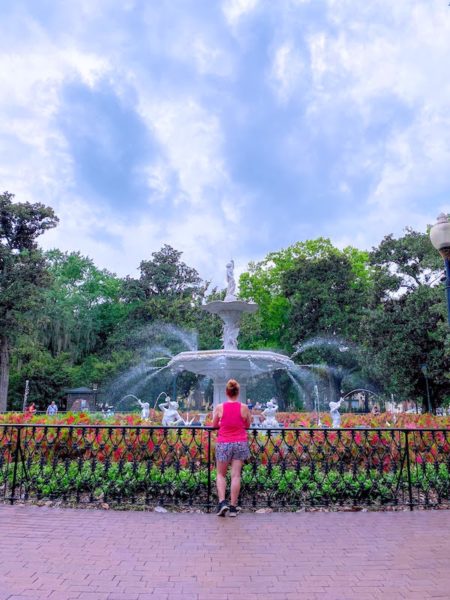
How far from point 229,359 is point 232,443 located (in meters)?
6.31

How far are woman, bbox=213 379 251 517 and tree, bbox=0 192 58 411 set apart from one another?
2478 cm

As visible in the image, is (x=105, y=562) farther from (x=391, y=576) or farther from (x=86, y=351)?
(x=86, y=351)

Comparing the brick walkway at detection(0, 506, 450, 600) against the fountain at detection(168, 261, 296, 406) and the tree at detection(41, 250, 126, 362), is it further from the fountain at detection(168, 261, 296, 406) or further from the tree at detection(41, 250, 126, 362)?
the tree at detection(41, 250, 126, 362)

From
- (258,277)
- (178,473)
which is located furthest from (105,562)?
(258,277)

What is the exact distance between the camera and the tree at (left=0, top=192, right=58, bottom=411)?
28.1 meters

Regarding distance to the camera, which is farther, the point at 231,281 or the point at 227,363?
the point at 231,281

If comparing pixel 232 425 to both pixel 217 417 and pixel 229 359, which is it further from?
pixel 229 359

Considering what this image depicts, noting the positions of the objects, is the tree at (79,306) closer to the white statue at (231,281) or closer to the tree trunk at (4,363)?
the tree trunk at (4,363)

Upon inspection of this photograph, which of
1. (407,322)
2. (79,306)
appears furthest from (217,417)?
(79,306)

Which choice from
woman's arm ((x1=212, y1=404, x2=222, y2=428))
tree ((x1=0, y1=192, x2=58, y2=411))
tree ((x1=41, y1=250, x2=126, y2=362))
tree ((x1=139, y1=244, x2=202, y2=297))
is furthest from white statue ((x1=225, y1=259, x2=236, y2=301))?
tree ((x1=139, y1=244, x2=202, y2=297))

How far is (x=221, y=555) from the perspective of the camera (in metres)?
4.40

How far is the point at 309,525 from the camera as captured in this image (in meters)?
5.45

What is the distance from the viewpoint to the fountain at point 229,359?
12.4 meters

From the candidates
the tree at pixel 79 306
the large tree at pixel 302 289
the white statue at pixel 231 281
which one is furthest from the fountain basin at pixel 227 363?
the tree at pixel 79 306
